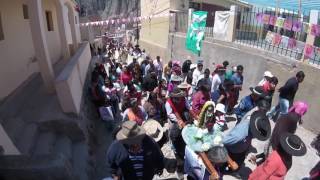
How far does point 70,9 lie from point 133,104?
11.2m

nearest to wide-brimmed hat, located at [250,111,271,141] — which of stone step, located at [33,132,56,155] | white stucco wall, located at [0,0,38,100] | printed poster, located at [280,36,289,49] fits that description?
stone step, located at [33,132,56,155]

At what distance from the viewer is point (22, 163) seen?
4.05m

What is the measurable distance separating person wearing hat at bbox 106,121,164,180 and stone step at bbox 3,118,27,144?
110 inches

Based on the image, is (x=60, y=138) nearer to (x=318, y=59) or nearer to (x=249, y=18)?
(x=318, y=59)

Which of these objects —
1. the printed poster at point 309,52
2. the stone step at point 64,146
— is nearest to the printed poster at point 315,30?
the printed poster at point 309,52

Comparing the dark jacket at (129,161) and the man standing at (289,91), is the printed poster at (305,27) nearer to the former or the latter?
the man standing at (289,91)

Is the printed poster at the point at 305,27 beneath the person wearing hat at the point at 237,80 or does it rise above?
above

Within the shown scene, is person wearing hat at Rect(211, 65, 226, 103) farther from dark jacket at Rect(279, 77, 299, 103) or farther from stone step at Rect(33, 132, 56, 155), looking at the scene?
stone step at Rect(33, 132, 56, 155)

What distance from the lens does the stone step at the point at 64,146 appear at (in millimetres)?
5598

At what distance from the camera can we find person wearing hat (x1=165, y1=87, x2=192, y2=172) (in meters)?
5.46

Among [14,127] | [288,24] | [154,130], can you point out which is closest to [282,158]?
[154,130]

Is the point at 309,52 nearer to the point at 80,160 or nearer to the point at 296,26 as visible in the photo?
the point at 296,26

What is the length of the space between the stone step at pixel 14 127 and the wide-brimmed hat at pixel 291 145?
15.0 feet

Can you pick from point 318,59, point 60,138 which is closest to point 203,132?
point 60,138
